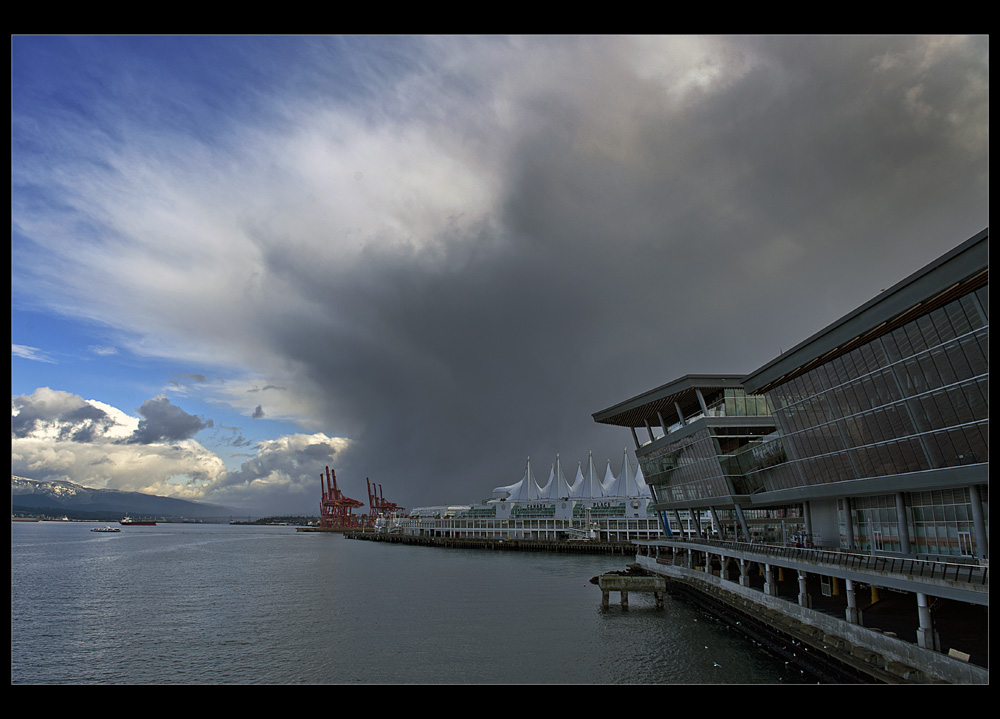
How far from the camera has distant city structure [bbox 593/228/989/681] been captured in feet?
75.3

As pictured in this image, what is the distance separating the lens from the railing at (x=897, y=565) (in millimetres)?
20281

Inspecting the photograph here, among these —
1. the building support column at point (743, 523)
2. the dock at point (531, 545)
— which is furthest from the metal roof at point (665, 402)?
the dock at point (531, 545)

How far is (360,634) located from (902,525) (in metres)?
27.5

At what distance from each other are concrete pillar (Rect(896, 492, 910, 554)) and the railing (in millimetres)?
3880

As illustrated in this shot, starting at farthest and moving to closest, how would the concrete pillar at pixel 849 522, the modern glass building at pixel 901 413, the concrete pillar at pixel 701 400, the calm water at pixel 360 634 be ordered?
the concrete pillar at pixel 701 400, the concrete pillar at pixel 849 522, the calm water at pixel 360 634, the modern glass building at pixel 901 413

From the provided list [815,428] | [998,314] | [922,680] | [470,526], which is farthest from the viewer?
[470,526]

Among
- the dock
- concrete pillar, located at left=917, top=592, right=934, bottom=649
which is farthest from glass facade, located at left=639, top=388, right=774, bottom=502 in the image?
the dock

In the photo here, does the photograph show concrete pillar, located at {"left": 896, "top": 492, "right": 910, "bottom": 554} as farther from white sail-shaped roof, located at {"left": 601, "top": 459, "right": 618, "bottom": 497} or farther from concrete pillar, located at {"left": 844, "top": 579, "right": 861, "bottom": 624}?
white sail-shaped roof, located at {"left": 601, "top": 459, "right": 618, "bottom": 497}

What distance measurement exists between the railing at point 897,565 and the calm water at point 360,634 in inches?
195

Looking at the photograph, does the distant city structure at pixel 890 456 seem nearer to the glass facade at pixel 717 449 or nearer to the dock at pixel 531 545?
the glass facade at pixel 717 449
